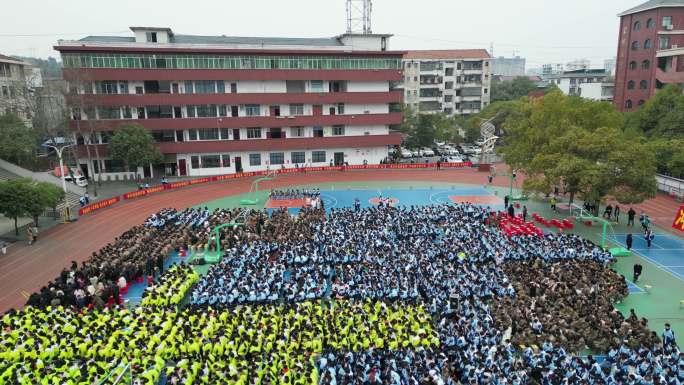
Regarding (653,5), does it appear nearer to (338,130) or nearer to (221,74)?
(338,130)

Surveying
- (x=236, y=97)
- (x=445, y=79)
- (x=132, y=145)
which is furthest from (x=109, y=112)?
(x=445, y=79)

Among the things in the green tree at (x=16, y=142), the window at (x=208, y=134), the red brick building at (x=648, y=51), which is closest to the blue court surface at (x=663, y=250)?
the red brick building at (x=648, y=51)

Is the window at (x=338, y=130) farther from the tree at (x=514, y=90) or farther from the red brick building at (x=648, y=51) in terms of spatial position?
the tree at (x=514, y=90)

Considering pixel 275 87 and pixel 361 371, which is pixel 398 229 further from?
pixel 275 87

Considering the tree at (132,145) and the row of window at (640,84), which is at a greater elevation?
the row of window at (640,84)

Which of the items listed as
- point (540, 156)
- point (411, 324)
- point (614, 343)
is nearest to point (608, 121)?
point (540, 156)

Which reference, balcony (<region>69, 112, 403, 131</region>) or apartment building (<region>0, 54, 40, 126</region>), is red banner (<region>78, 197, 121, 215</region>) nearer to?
balcony (<region>69, 112, 403, 131</region>)
